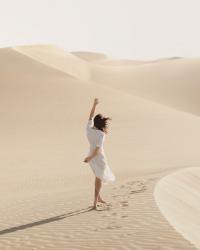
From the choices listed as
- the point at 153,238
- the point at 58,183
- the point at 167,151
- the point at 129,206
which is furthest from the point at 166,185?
the point at 167,151

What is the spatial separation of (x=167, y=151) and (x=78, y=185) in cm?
861

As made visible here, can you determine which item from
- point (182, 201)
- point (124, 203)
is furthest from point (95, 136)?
point (182, 201)

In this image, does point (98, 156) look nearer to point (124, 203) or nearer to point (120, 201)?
point (124, 203)

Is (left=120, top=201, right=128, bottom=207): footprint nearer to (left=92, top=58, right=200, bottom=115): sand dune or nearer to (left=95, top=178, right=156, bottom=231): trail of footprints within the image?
(left=95, top=178, right=156, bottom=231): trail of footprints

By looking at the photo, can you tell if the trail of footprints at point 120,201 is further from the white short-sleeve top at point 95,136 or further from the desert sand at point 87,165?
the white short-sleeve top at point 95,136

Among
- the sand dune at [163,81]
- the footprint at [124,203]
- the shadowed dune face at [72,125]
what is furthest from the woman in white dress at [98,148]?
the sand dune at [163,81]

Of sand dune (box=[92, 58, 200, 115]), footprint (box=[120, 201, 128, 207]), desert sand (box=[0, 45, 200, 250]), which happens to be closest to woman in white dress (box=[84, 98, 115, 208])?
footprint (box=[120, 201, 128, 207])

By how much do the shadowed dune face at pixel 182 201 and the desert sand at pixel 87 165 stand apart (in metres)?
0.04

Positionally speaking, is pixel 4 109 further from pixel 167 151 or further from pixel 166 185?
pixel 166 185

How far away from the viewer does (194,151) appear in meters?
24.8

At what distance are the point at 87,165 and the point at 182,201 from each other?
36.5 feet

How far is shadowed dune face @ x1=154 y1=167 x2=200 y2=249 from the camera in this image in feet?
27.1

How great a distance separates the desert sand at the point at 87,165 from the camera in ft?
27.2

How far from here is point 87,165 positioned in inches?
859
